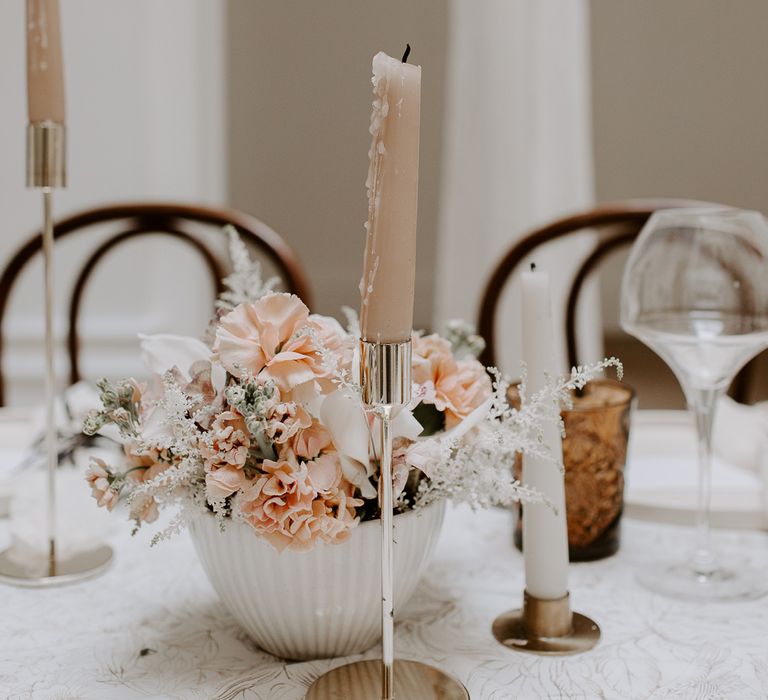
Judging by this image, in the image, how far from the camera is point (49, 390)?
81cm

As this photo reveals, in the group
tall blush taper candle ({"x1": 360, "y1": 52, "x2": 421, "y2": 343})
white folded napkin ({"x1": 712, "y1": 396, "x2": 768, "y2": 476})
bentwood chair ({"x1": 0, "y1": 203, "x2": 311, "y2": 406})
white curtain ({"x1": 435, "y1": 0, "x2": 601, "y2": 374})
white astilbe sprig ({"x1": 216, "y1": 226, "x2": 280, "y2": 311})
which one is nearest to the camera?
tall blush taper candle ({"x1": 360, "y1": 52, "x2": 421, "y2": 343})

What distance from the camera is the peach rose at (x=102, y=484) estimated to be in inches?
22.9

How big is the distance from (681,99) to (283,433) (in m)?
4.33

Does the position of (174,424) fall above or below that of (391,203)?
below

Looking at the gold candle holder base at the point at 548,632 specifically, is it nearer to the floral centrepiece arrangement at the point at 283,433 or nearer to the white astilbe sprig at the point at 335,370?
the floral centrepiece arrangement at the point at 283,433

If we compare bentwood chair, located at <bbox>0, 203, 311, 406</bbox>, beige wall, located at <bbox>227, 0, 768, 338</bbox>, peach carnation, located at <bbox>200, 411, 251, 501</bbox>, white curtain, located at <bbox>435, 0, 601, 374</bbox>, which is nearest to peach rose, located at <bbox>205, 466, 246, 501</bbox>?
peach carnation, located at <bbox>200, 411, 251, 501</bbox>

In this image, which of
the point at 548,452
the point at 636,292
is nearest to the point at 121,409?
the point at 548,452

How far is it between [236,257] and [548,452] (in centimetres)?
28

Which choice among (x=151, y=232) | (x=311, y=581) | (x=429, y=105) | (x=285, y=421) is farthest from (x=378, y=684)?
(x=429, y=105)

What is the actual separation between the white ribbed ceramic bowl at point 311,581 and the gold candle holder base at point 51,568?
8.0 inches

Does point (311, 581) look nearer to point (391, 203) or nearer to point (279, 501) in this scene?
point (279, 501)

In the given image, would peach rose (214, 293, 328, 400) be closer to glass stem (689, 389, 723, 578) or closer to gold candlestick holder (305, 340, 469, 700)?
gold candlestick holder (305, 340, 469, 700)

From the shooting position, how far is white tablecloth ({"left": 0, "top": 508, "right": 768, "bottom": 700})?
595 mm

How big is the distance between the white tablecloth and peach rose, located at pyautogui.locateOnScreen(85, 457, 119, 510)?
12 cm
